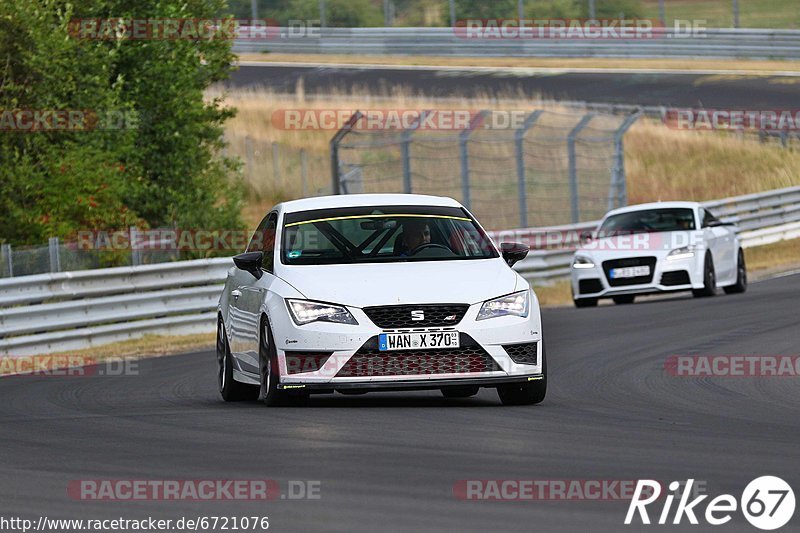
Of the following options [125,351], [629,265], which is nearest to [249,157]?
[629,265]

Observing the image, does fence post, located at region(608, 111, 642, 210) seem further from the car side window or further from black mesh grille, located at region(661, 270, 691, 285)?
black mesh grille, located at region(661, 270, 691, 285)

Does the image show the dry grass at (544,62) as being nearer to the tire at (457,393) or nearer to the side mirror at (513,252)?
the tire at (457,393)

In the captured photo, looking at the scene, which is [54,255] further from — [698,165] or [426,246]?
[698,165]

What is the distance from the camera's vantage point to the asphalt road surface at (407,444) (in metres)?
7.23

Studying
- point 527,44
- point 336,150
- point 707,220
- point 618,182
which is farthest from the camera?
point 527,44

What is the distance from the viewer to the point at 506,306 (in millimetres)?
11352

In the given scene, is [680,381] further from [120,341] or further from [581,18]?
[581,18]

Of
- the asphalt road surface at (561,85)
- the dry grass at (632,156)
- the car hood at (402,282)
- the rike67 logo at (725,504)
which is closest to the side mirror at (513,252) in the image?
the car hood at (402,282)

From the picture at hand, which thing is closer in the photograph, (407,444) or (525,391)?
(407,444)

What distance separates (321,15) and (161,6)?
101 feet

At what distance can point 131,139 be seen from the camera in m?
26.9

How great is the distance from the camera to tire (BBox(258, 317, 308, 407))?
11453 millimetres

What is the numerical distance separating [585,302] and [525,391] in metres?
13.7

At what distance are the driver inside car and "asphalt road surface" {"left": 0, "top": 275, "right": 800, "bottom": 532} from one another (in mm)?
1085
